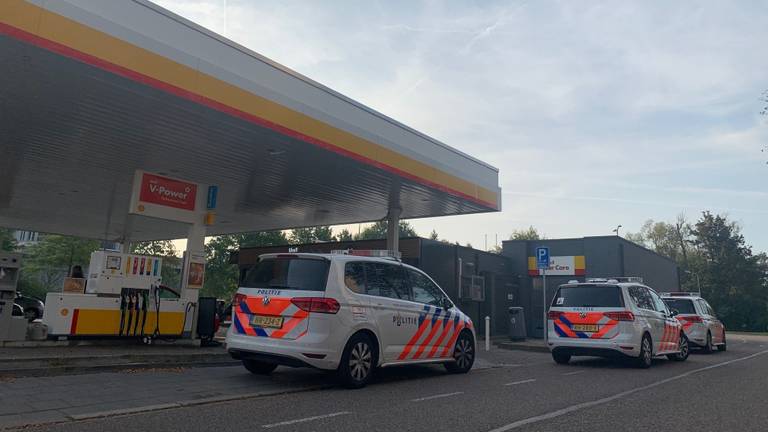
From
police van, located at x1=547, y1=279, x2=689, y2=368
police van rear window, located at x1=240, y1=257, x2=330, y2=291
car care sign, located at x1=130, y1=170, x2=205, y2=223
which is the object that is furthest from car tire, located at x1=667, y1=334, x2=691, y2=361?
car care sign, located at x1=130, y1=170, x2=205, y2=223

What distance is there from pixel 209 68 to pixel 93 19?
6.28 ft

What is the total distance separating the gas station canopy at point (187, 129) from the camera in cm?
814

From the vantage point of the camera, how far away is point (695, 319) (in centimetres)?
1591

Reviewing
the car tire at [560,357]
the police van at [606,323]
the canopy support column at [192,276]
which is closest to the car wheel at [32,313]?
the canopy support column at [192,276]

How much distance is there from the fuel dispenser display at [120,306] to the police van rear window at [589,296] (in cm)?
797

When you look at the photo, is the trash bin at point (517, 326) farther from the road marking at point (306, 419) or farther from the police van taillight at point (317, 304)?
the road marking at point (306, 419)

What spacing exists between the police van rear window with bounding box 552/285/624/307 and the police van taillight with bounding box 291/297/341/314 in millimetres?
6124

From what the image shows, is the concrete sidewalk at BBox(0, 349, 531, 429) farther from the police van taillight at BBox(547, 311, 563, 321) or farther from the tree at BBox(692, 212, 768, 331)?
the tree at BBox(692, 212, 768, 331)

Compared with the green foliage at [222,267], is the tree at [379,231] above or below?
above

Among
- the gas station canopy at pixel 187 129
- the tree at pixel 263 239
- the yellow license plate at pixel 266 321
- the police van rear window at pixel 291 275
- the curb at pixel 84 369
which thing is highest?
the tree at pixel 263 239

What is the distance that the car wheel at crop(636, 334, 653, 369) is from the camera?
11039mm

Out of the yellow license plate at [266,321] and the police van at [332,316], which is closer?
the police van at [332,316]

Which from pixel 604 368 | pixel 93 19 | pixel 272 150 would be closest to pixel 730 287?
pixel 604 368

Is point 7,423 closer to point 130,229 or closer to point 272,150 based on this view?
point 272,150
